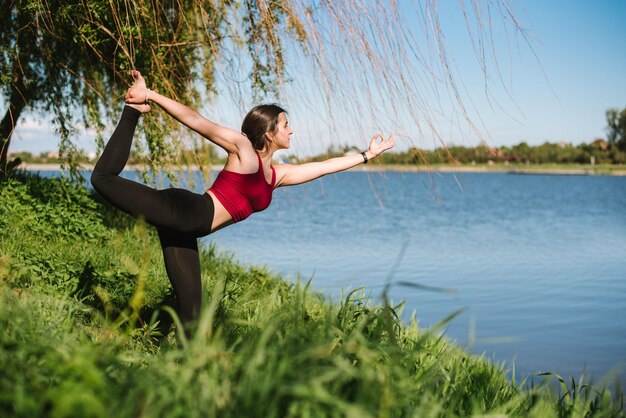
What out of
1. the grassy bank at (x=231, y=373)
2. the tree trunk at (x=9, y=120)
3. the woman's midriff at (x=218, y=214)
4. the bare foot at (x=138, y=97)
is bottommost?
the grassy bank at (x=231, y=373)

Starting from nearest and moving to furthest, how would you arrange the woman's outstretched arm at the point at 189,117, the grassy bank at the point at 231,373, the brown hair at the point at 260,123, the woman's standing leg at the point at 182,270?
1. the grassy bank at the point at 231,373
2. the woman's outstretched arm at the point at 189,117
3. the woman's standing leg at the point at 182,270
4. the brown hair at the point at 260,123

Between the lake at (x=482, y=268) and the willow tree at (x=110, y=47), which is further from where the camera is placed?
the lake at (x=482, y=268)

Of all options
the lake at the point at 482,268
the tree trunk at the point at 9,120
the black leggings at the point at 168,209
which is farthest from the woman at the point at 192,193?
the tree trunk at the point at 9,120

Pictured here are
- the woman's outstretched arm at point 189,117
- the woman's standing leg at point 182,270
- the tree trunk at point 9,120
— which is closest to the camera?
the woman's outstretched arm at point 189,117

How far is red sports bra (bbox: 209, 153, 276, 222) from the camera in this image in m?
3.59

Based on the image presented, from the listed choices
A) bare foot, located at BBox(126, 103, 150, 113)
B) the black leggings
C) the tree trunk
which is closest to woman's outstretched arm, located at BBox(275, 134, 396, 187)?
the black leggings

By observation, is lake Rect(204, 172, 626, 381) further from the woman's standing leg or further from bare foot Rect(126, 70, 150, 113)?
bare foot Rect(126, 70, 150, 113)

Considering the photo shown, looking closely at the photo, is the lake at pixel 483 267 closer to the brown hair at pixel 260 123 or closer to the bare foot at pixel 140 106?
the brown hair at pixel 260 123

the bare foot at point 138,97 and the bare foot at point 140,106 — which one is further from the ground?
the bare foot at point 138,97

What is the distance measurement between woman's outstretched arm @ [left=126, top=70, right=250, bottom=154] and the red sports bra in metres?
0.16

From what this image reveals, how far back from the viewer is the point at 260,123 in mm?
3881

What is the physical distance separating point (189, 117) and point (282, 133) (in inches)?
24.6

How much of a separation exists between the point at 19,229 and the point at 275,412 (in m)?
5.72

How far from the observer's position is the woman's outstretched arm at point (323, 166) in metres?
3.99
